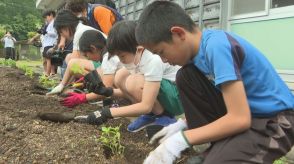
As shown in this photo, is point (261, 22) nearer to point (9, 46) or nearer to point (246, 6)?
point (246, 6)

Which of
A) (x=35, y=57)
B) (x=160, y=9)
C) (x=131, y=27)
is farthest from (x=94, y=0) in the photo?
(x=35, y=57)

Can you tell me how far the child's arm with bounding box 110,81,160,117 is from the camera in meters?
3.42

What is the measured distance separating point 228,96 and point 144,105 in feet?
4.34

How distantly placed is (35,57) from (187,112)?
110 feet

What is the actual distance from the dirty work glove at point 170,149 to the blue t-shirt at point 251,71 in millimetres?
315

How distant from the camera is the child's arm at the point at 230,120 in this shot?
2145mm

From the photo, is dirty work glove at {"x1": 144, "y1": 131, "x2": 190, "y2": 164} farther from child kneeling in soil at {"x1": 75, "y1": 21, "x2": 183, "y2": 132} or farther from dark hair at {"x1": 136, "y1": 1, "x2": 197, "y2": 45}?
child kneeling in soil at {"x1": 75, "y1": 21, "x2": 183, "y2": 132}

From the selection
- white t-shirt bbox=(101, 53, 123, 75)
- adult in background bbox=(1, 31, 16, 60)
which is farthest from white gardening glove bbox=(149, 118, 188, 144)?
adult in background bbox=(1, 31, 16, 60)

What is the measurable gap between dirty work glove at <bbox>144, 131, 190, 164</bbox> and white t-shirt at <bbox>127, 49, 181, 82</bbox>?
3.98 ft

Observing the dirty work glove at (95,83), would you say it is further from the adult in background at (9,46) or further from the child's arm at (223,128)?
the adult in background at (9,46)

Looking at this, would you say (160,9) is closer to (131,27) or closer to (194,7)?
(131,27)

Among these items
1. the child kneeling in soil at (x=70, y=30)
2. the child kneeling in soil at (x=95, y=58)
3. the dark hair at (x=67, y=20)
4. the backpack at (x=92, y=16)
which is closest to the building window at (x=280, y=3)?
the backpack at (x=92, y=16)

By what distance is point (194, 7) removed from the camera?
7.20 m

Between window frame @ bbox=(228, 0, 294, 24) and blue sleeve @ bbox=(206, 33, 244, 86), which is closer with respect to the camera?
blue sleeve @ bbox=(206, 33, 244, 86)
